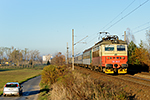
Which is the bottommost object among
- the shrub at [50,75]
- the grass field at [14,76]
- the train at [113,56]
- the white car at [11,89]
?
A: the grass field at [14,76]

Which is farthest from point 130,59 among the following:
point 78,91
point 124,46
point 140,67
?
point 78,91

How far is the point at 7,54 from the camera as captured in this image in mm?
121062

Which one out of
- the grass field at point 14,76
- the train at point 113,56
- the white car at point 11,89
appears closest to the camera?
the white car at point 11,89

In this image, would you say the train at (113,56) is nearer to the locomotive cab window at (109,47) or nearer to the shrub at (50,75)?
the locomotive cab window at (109,47)

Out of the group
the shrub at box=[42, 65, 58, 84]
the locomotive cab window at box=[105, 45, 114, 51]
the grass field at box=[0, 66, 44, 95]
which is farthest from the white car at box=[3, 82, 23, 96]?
the locomotive cab window at box=[105, 45, 114, 51]

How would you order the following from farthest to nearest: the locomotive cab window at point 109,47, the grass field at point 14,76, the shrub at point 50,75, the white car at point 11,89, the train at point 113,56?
the grass field at point 14,76
the shrub at point 50,75
the locomotive cab window at point 109,47
the train at point 113,56
the white car at point 11,89

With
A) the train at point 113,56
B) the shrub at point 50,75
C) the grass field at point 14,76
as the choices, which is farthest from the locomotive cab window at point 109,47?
the grass field at point 14,76

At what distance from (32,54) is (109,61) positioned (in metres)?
103

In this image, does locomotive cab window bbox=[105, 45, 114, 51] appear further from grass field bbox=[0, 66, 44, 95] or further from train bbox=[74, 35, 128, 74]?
grass field bbox=[0, 66, 44, 95]

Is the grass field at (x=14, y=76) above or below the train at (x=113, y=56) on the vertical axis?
below

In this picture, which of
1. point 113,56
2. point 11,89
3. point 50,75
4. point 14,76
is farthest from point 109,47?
point 14,76

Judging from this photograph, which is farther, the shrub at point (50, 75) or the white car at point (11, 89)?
the shrub at point (50, 75)

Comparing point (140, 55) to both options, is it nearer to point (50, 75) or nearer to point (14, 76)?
point (50, 75)

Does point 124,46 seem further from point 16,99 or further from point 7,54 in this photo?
point 7,54
